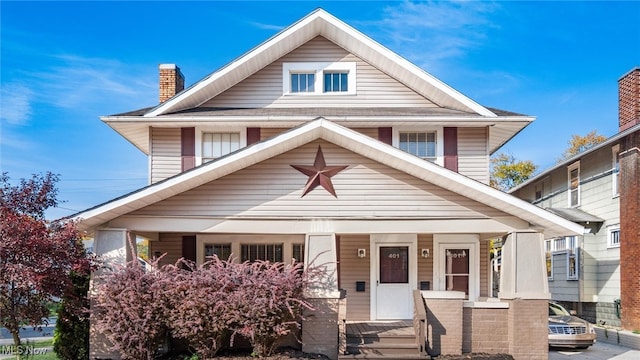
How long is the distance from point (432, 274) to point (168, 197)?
6.58 m

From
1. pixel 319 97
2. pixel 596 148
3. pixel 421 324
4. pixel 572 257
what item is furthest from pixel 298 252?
pixel 572 257

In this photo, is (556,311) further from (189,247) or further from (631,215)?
(189,247)

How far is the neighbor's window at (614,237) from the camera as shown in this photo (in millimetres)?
19156

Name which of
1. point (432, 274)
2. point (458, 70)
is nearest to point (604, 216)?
point (458, 70)

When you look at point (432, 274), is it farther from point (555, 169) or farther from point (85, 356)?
point (555, 169)

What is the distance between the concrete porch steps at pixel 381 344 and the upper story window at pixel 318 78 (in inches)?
241

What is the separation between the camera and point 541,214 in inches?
462

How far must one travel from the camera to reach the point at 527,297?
38.8 ft

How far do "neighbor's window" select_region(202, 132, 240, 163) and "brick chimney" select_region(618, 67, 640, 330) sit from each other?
1145cm

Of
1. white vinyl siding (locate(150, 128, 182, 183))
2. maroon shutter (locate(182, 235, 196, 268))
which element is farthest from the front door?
white vinyl siding (locate(150, 128, 182, 183))

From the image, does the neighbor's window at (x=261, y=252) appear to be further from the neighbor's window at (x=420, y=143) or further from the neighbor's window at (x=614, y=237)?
the neighbor's window at (x=614, y=237)

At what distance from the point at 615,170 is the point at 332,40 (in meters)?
10.3

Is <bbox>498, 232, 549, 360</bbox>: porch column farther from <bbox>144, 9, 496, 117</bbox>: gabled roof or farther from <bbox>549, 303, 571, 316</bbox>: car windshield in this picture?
<bbox>549, 303, 571, 316</bbox>: car windshield

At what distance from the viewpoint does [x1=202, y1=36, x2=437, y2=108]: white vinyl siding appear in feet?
50.2
